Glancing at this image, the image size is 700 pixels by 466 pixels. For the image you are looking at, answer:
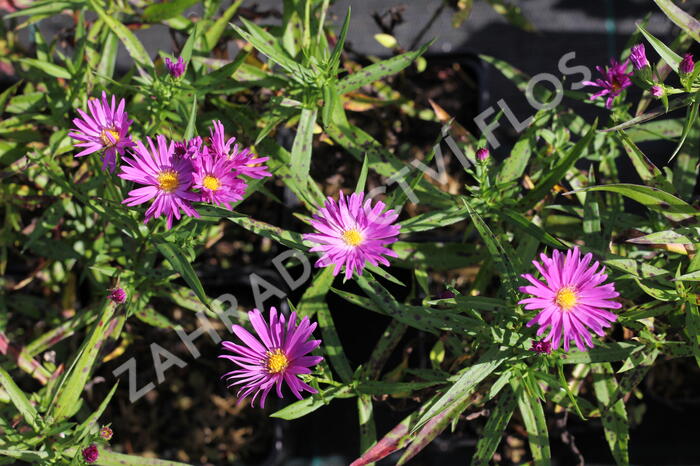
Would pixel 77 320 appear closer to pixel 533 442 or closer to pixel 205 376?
pixel 205 376

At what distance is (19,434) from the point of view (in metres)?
1.03

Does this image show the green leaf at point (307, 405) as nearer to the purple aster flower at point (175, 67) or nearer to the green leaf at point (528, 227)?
the green leaf at point (528, 227)

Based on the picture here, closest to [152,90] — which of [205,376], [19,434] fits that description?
[19,434]

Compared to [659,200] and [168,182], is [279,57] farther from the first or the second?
[659,200]

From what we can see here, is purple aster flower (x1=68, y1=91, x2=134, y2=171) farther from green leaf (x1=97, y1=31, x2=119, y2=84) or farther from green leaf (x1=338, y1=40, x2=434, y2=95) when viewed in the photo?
green leaf (x1=338, y1=40, x2=434, y2=95)

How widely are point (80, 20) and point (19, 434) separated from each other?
74cm

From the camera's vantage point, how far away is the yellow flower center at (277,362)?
927 millimetres

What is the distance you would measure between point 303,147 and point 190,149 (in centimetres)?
23

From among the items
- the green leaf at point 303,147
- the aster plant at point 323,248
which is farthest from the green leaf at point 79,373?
the green leaf at point 303,147

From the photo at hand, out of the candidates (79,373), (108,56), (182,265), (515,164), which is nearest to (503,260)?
(515,164)

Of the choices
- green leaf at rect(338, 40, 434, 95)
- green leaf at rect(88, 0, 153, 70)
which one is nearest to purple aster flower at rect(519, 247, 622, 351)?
green leaf at rect(338, 40, 434, 95)

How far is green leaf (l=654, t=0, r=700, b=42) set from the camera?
93 centimetres

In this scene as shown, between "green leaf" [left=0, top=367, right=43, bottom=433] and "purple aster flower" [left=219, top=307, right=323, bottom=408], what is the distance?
0.33 meters

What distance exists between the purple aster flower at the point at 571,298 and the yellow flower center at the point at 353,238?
22 cm
